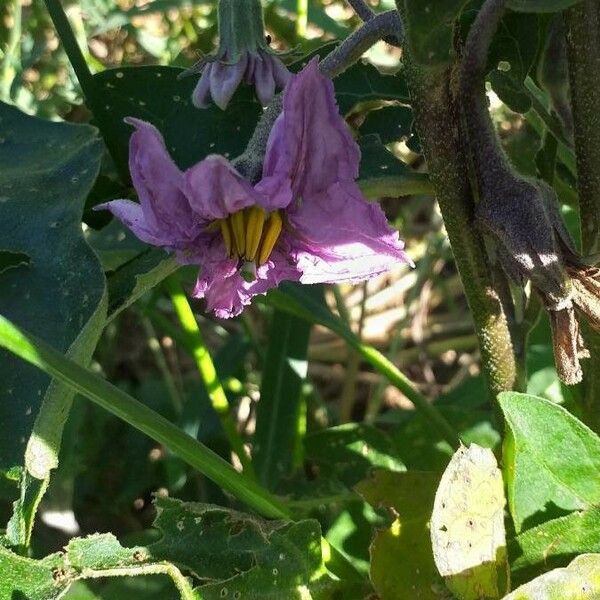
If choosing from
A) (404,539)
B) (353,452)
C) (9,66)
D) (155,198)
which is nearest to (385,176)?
(155,198)

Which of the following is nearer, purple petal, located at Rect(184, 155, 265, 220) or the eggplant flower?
purple petal, located at Rect(184, 155, 265, 220)

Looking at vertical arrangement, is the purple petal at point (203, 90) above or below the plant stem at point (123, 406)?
above

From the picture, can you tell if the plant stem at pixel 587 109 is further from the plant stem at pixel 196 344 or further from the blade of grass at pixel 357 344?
the plant stem at pixel 196 344

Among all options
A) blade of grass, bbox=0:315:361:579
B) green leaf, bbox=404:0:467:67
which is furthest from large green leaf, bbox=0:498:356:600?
green leaf, bbox=404:0:467:67

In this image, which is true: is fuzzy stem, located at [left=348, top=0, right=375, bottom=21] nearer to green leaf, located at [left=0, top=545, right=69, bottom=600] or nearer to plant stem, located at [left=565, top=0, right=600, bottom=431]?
plant stem, located at [left=565, top=0, right=600, bottom=431]

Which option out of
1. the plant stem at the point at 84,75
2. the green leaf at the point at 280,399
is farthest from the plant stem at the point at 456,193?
the green leaf at the point at 280,399

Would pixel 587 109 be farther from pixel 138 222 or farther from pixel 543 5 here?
pixel 138 222
